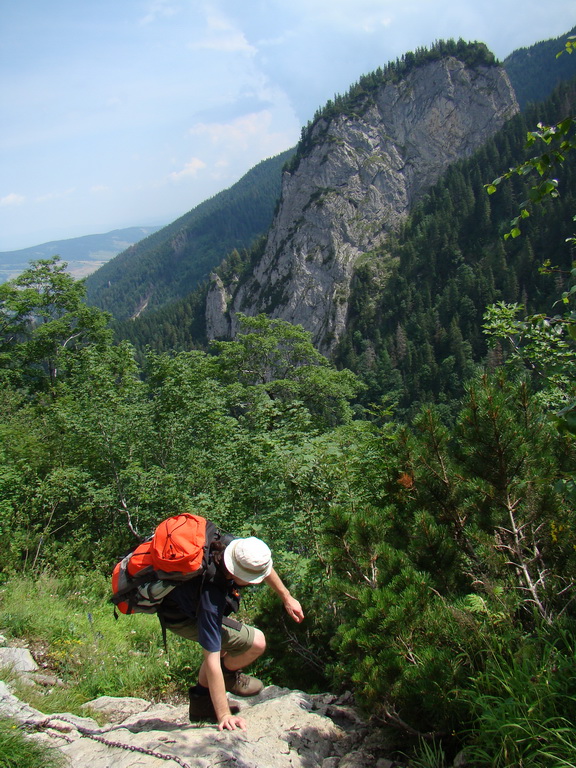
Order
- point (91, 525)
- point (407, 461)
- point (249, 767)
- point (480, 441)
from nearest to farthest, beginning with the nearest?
point (249, 767), point (480, 441), point (407, 461), point (91, 525)

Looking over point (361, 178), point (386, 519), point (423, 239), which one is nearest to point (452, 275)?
point (423, 239)

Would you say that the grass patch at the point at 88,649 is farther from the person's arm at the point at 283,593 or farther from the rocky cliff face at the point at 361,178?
the rocky cliff face at the point at 361,178

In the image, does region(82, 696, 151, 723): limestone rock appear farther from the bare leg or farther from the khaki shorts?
the khaki shorts

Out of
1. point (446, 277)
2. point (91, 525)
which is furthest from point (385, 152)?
point (91, 525)

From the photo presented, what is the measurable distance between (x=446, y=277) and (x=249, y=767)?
124 meters

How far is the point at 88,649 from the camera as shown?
4.58 m

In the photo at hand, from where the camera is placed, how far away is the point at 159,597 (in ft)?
9.69

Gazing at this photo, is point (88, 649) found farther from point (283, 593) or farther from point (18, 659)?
point (283, 593)

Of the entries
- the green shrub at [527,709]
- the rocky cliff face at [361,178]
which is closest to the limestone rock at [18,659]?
the green shrub at [527,709]

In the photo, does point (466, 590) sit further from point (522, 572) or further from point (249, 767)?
point (249, 767)

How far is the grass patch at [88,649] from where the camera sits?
161 inches

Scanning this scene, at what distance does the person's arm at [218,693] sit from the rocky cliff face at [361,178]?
12214 centimetres

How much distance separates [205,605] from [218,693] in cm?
56

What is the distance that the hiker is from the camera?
9.60 feet
